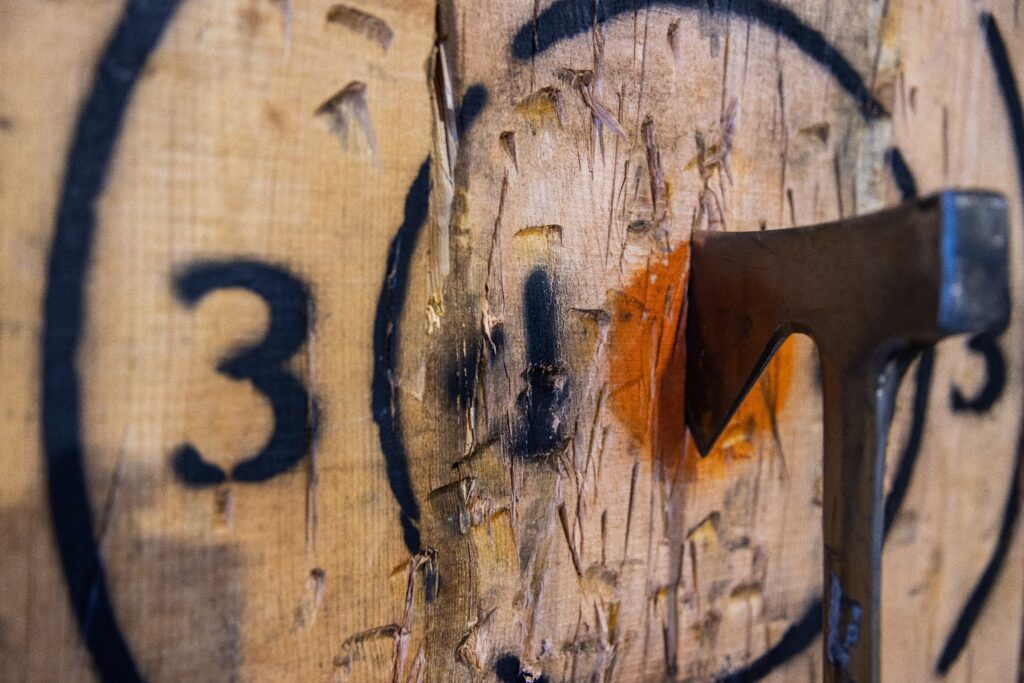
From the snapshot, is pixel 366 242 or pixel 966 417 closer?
pixel 366 242

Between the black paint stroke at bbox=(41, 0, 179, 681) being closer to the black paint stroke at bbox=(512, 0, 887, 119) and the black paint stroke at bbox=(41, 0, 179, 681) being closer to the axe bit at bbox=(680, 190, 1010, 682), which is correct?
Result: the black paint stroke at bbox=(512, 0, 887, 119)

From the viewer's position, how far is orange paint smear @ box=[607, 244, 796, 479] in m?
0.70

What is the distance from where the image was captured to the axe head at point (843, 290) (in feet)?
1.57

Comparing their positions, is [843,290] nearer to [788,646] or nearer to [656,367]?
[656,367]

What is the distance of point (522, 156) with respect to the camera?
648mm

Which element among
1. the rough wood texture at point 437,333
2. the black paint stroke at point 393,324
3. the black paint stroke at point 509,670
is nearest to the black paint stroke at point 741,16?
the rough wood texture at point 437,333

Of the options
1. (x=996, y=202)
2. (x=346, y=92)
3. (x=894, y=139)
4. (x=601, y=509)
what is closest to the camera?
(x=996, y=202)

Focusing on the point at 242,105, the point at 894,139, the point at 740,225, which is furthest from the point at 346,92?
the point at 894,139

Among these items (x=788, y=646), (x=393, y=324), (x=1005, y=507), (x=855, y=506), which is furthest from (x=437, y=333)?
(x=1005, y=507)

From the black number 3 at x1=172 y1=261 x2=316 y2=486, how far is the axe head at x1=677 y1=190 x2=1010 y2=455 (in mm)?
408

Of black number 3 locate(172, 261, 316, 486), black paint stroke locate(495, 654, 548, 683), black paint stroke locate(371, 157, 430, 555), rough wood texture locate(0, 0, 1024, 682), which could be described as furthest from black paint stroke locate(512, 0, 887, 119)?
black paint stroke locate(495, 654, 548, 683)

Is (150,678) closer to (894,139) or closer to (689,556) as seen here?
(689,556)

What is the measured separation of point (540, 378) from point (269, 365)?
26 centimetres

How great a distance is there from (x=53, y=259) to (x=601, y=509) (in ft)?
1.80
